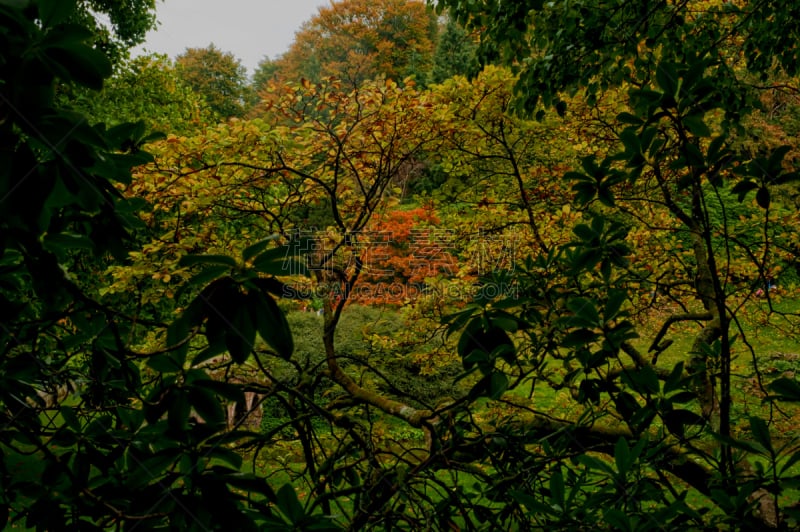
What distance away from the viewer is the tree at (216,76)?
859 inches

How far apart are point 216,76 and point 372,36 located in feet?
24.1

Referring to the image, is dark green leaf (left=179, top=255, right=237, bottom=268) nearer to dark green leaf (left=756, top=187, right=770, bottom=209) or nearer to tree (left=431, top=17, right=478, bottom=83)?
dark green leaf (left=756, top=187, right=770, bottom=209)

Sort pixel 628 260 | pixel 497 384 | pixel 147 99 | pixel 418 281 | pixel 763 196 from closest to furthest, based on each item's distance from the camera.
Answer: pixel 497 384
pixel 763 196
pixel 628 260
pixel 418 281
pixel 147 99

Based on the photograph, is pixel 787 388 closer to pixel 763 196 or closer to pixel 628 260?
pixel 763 196

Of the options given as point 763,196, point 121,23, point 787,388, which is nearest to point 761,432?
point 787,388

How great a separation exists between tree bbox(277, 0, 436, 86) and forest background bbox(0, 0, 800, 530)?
1255 cm

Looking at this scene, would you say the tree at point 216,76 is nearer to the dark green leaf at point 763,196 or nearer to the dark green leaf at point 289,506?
the dark green leaf at point 763,196

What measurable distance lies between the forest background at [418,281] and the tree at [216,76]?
14.2 meters

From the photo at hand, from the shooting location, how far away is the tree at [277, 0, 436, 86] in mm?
19625

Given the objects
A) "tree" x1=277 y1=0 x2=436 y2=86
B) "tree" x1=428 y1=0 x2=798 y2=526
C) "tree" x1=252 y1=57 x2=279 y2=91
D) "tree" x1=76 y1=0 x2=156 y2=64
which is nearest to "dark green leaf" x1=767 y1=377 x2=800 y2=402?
"tree" x1=428 y1=0 x2=798 y2=526

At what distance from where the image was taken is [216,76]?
884 inches

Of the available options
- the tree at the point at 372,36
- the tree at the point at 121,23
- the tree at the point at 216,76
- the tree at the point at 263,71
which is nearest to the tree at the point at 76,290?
the tree at the point at 121,23

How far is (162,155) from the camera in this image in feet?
12.4

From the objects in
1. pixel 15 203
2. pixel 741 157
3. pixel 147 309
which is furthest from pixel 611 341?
pixel 147 309
